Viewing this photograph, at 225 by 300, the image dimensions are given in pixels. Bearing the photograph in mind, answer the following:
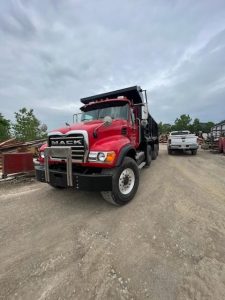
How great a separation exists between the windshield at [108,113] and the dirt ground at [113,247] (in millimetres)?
2276

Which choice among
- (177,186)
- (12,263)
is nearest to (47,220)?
(12,263)

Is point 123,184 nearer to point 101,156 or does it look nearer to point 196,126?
point 101,156

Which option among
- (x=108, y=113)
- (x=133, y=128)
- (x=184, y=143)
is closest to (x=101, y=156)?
(x=108, y=113)

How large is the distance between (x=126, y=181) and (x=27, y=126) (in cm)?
3140

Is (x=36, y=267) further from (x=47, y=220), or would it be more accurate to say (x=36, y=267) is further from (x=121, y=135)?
(x=121, y=135)

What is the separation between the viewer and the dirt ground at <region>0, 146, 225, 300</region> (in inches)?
82.5

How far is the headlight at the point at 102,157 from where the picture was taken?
380cm

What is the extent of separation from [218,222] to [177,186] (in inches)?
80.4

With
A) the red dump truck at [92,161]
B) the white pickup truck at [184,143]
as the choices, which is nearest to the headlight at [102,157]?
the red dump truck at [92,161]

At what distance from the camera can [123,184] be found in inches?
168

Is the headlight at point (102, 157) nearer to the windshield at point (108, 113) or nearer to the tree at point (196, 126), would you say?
the windshield at point (108, 113)

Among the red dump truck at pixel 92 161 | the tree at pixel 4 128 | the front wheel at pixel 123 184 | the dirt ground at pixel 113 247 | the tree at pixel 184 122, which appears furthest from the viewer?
the tree at pixel 184 122

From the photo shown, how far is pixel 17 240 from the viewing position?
3.05 m

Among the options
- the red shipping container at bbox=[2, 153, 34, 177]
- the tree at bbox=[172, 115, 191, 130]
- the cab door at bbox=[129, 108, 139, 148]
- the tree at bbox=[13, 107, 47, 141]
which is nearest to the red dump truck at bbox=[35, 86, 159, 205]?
the cab door at bbox=[129, 108, 139, 148]
